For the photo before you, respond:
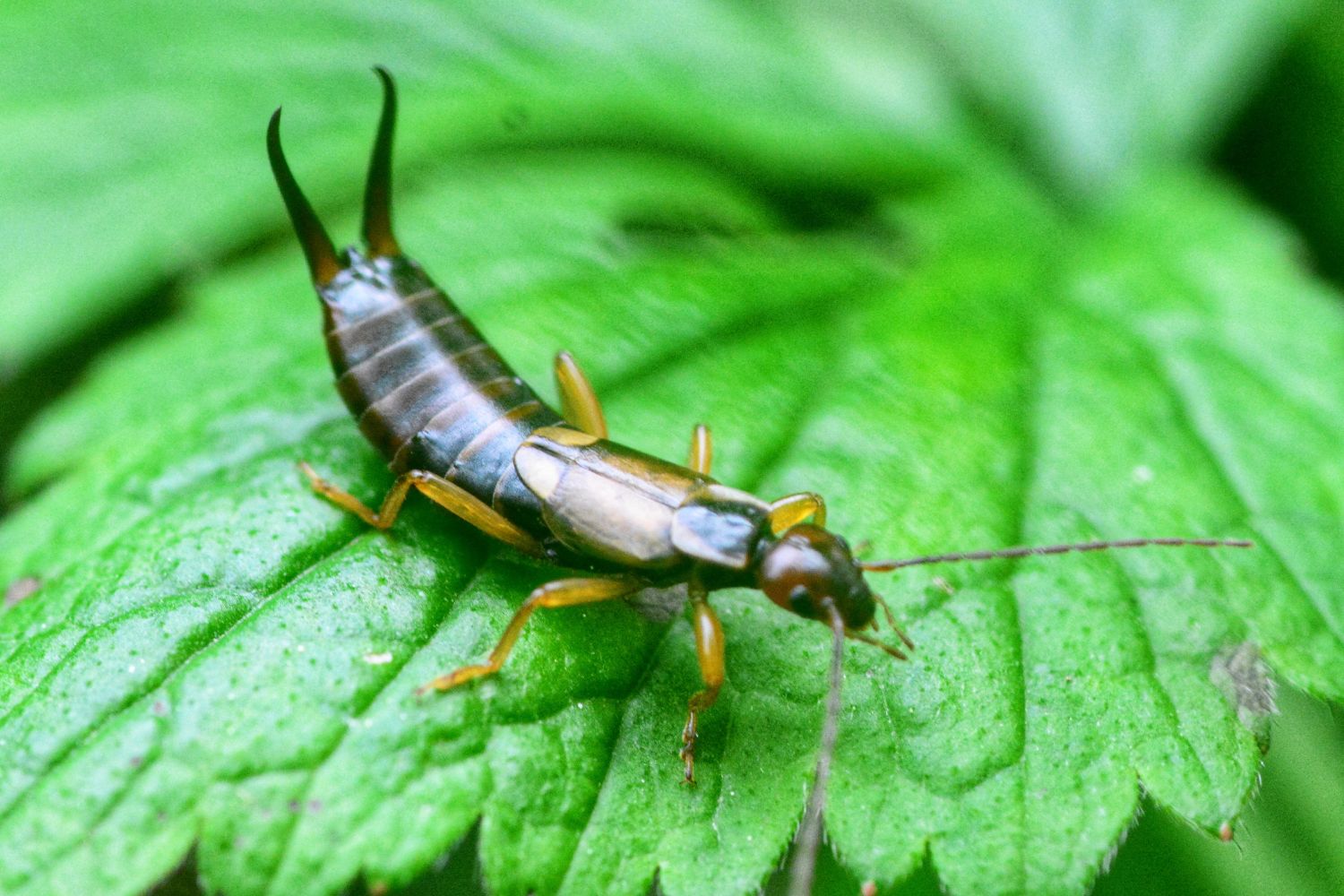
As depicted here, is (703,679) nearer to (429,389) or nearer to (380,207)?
(429,389)

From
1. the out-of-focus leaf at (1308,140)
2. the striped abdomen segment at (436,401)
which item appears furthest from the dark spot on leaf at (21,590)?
the out-of-focus leaf at (1308,140)

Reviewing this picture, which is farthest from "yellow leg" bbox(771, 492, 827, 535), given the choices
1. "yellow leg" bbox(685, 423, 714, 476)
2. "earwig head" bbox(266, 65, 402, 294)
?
"earwig head" bbox(266, 65, 402, 294)

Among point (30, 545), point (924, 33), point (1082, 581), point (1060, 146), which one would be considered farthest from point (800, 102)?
point (30, 545)

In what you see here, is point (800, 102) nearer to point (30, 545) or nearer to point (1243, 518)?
point (1243, 518)

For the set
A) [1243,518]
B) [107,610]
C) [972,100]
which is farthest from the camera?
[972,100]

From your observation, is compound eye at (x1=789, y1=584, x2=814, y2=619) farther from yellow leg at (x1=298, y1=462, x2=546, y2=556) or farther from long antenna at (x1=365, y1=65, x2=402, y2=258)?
long antenna at (x1=365, y1=65, x2=402, y2=258)

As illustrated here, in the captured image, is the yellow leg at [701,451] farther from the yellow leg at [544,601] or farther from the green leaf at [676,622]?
the yellow leg at [544,601]

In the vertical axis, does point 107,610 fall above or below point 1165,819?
above
